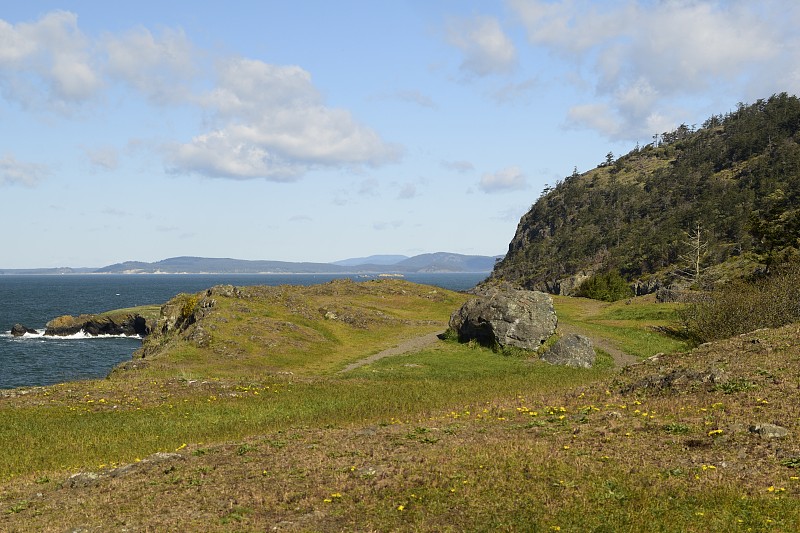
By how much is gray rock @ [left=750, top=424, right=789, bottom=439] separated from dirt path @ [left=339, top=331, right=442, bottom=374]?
2967 centimetres

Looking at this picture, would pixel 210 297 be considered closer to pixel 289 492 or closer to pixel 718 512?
pixel 289 492

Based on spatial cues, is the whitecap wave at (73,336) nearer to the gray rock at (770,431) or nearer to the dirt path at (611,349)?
the dirt path at (611,349)

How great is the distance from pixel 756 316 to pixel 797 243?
34.4m

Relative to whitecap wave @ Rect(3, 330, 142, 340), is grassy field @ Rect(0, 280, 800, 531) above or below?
above

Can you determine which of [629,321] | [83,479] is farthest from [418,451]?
[629,321]

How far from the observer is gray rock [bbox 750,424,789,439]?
15164 millimetres

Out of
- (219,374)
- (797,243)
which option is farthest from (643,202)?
(219,374)

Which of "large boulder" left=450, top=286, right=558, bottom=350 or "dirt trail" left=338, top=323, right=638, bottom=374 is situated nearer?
"dirt trail" left=338, top=323, right=638, bottom=374

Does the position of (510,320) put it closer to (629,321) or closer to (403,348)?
(403,348)

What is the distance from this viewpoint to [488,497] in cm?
1298

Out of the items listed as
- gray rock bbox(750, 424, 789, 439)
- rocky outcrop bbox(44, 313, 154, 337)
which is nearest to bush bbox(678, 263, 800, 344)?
gray rock bbox(750, 424, 789, 439)

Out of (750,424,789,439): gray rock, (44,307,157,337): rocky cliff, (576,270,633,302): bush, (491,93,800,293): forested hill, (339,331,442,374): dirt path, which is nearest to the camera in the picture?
(750,424,789,439): gray rock

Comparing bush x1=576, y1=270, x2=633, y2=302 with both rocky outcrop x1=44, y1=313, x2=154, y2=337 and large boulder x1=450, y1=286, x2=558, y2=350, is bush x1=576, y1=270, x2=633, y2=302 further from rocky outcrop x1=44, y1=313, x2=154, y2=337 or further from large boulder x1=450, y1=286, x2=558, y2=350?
rocky outcrop x1=44, y1=313, x2=154, y2=337

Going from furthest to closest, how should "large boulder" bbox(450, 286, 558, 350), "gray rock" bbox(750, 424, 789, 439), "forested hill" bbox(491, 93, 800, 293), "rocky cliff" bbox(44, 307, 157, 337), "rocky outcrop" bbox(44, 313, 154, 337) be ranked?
"forested hill" bbox(491, 93, 800, 293) → "rocky cliff" bbox(44, 307, 157, 337) → "rocky outcrop" bbox(44, 313, 154, 337) → "large boulder" bbox(450, 286, 558, 350) → "gray rock" bbox(750, 424, 789, 439)
